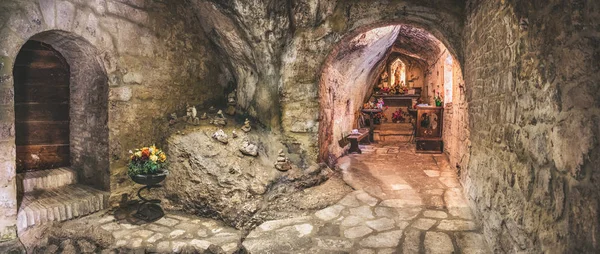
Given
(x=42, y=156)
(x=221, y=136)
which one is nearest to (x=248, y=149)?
(x=221, y=136)

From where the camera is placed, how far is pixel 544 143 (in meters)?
2.41

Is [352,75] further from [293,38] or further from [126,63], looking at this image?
[126,63]

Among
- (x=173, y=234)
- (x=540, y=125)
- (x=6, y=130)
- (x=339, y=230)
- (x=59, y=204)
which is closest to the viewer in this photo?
(x=540, y=125)

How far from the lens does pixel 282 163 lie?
19.0ft

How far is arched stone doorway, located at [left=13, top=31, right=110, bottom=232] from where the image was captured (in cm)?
510

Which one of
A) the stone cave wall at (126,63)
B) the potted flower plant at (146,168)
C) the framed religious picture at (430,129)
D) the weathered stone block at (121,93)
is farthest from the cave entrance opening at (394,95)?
the weathered stone block at (121,93)

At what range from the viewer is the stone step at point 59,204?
449 cm

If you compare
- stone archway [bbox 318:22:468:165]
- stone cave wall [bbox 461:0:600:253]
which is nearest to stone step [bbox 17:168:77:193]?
stone archway [bbox 318:22:468:165]

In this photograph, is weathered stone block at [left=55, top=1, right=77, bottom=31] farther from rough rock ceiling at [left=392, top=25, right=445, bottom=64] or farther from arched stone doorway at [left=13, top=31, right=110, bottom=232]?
rough rock ceiling at [left=392, top=25, right=445, bottom=64]

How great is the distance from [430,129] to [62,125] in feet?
28.0

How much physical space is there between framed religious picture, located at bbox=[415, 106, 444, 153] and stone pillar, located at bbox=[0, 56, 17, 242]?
8.56 m

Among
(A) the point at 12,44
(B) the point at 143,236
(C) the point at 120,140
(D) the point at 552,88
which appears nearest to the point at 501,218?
(D) the point at 552,88

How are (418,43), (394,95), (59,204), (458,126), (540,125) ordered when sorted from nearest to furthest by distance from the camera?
(540,125)
(59,204)
(458,126)
(418,43)
(394,95)

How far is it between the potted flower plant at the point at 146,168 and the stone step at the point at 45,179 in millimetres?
1485
